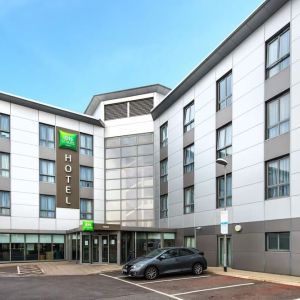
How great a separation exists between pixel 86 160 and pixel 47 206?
5123 mm

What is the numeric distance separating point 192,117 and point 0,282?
16.4 meters

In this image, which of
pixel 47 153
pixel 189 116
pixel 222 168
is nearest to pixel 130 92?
pixel 47 153

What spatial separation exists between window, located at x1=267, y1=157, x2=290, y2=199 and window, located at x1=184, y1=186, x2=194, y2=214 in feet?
29.0

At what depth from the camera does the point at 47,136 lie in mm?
34750

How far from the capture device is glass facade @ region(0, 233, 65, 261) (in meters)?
31.6

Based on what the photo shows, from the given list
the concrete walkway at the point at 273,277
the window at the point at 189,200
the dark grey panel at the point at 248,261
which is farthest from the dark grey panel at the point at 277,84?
the window at the point at 189,200

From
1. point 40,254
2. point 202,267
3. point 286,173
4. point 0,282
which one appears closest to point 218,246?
point 202,267

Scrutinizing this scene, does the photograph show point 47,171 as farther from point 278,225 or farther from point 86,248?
point 278,225

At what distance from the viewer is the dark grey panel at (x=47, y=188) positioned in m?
33.8

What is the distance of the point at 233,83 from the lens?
2422cm

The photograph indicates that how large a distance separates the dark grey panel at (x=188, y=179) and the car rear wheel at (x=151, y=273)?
10.8 meters

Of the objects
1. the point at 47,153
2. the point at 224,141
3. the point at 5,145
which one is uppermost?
the point at 5,145

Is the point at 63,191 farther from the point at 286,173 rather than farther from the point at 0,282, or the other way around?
the point at 286,173

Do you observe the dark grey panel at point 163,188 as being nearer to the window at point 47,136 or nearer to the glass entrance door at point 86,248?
the glass entrance door at point 86,248
